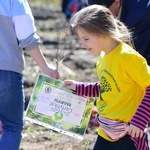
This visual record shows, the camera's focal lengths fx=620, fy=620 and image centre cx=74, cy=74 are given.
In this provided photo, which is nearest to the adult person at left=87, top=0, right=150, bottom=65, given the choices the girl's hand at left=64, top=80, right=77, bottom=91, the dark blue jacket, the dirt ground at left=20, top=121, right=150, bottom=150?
the dark blue jacket

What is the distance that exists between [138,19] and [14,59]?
88 centimetres

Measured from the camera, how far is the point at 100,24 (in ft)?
11.3

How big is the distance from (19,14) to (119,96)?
0.80 meters

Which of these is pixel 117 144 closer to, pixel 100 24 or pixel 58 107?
pixel 58 107

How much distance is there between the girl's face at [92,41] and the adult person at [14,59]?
1.34 feet

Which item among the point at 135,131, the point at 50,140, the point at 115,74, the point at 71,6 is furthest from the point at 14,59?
the point at 71,6

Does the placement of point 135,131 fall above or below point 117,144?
above

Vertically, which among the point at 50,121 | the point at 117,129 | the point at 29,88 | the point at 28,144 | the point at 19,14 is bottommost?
the point at 29,88

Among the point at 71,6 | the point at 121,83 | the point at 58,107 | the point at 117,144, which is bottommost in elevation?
the point at 71,6

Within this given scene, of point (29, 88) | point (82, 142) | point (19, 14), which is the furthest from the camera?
point (29, 88)

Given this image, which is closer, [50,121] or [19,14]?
[19,14]

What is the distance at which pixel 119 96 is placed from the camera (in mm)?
3459

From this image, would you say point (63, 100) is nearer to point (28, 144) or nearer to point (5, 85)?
point (5, 85)

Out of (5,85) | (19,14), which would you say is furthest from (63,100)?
(19,14)
